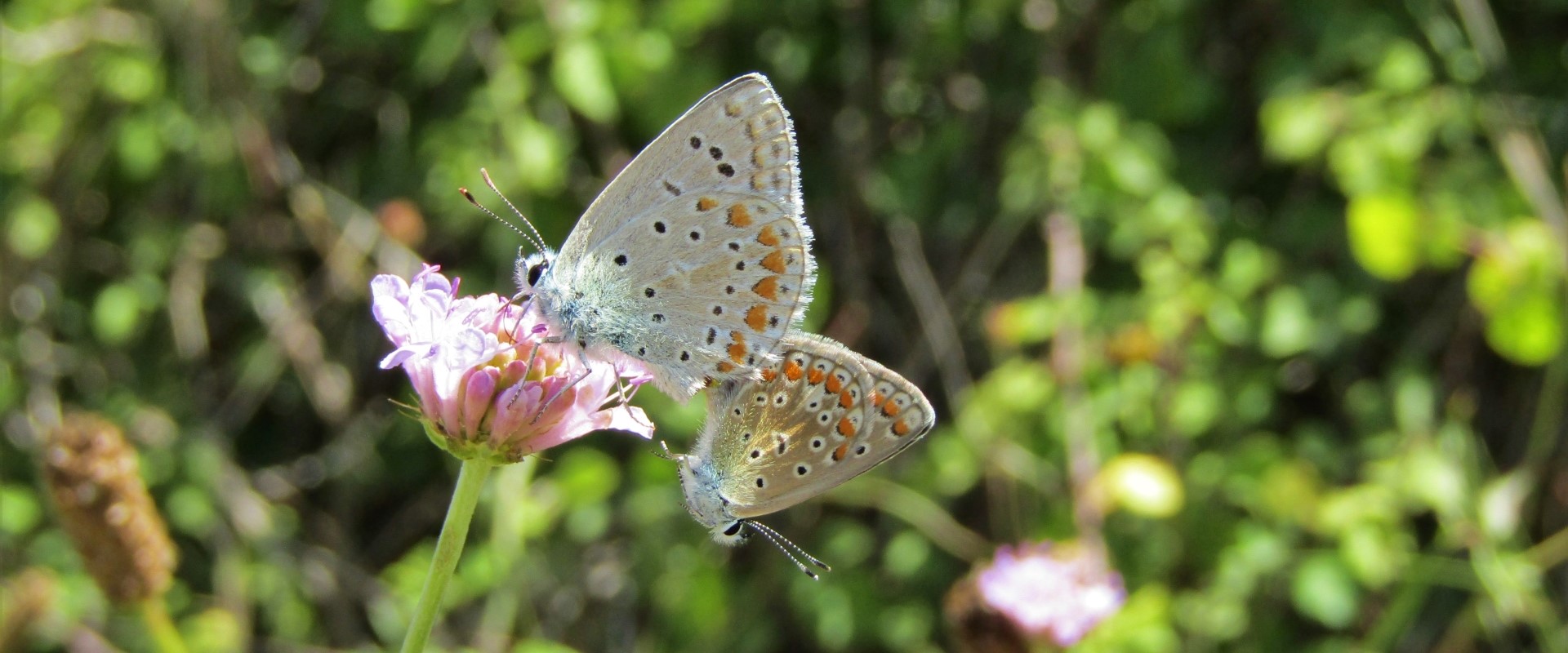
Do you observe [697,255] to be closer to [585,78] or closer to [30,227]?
[585,78]

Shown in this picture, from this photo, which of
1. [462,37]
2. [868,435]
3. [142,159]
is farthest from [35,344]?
[868,435]

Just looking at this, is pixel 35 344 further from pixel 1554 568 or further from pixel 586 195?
pixel 1554 568

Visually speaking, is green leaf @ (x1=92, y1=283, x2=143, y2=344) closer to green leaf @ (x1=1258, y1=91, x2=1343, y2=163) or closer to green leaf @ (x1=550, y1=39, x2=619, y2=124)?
green leaf @ (x1=550, y1=39, x2=619, y2=124)


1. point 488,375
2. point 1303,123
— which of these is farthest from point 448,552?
point 1303,123

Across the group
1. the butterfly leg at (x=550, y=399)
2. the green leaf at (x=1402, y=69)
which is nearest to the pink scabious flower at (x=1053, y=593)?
the green leaf at (x=1402, y=69)

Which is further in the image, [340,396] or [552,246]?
[340,396]

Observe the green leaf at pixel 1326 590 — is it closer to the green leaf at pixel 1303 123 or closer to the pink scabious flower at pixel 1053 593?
the pink scabious flower at pixel 1053 593
